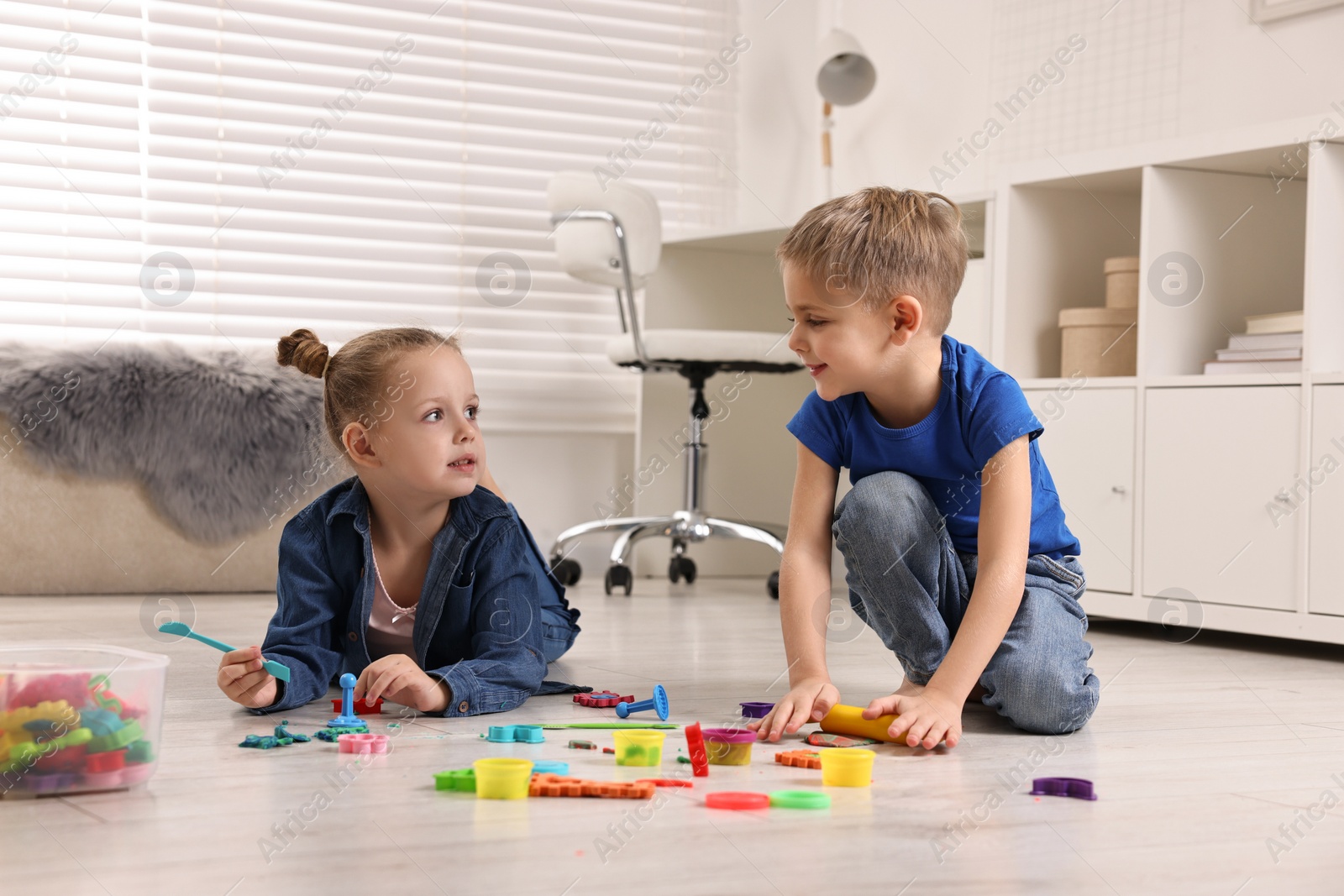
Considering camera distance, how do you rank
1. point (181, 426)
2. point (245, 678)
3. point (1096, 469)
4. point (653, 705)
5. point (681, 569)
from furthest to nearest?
point (681, 569), point (181, 426), point (1096, 469), point (653, 705), point (245, 678)

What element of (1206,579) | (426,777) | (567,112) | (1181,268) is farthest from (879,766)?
(567,112)

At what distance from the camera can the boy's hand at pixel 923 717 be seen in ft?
3.85

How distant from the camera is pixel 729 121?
3.68 m

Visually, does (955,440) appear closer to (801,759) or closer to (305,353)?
(801,759)

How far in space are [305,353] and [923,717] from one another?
2.64 feet

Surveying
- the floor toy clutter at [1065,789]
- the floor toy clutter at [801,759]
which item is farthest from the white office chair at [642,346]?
the floor toy clutter at [1065,789]

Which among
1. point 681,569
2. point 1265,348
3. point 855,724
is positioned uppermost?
point 1265,348

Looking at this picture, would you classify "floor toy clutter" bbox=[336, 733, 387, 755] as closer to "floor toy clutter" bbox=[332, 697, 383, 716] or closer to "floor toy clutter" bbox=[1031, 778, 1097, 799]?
"floor toy clutter" bbox=[332, 697, 383, 716]

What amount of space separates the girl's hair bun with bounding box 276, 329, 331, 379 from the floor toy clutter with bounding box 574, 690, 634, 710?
1.54 feet

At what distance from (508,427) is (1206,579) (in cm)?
180

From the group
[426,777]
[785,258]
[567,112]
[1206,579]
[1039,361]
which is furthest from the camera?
[567,112]

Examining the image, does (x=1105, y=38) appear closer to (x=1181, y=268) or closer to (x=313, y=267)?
(x=1181, y=268)

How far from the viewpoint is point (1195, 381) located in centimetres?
213

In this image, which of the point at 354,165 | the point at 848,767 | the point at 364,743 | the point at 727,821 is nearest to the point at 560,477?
the point at 354,165
